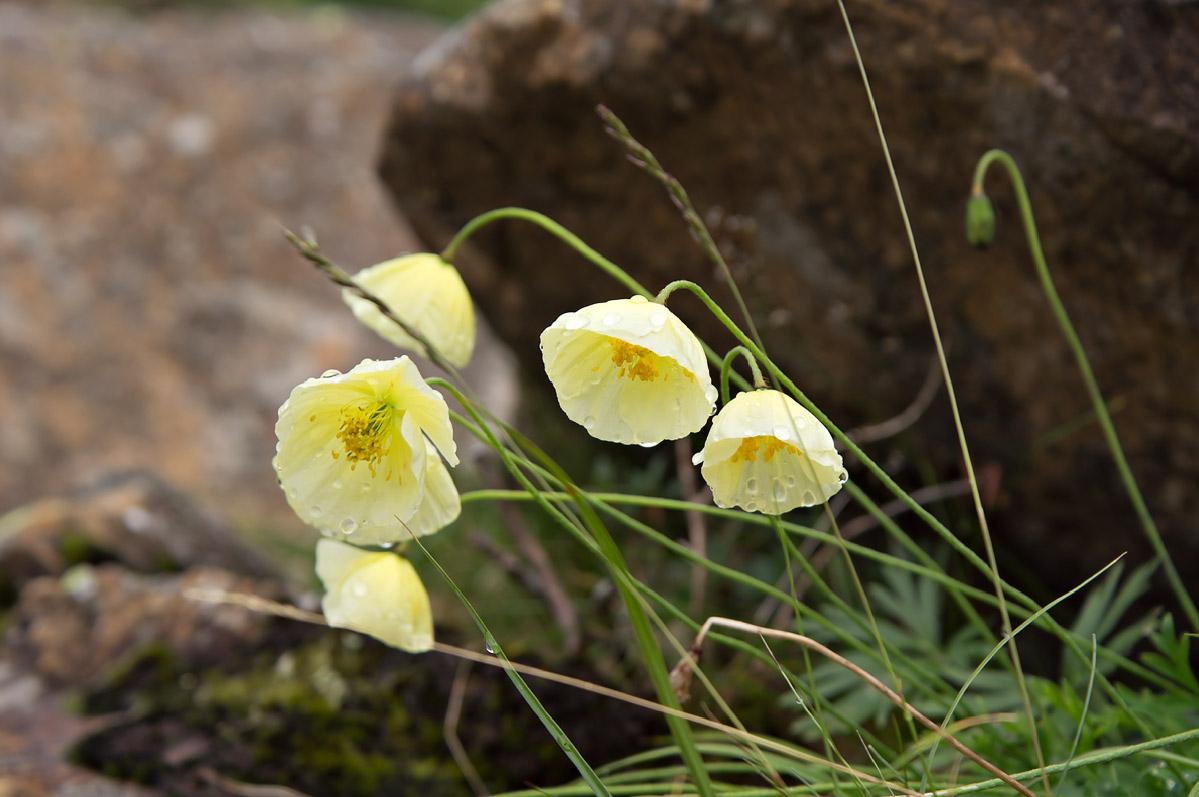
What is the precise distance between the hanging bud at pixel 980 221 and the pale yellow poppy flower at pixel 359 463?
0.64 meters

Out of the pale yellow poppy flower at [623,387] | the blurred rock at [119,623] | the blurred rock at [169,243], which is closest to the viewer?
the pale yellow poppy flower at [623,387]

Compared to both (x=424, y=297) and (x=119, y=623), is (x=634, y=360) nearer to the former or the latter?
(x=424, y=297)

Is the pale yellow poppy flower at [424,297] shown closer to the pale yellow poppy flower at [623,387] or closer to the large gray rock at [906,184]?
the pale yellow poppy flower at [623,387]

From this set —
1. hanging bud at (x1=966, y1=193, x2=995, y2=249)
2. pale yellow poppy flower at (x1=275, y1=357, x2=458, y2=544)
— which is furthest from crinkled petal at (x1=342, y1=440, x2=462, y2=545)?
hanging bud at (x1=966, y1=193, x2=995, y2=249)

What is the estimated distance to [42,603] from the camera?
1.61 metres

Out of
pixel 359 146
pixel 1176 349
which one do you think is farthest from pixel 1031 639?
pixel 359 146

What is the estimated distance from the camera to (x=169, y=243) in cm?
357

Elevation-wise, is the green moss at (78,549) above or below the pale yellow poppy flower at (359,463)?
below

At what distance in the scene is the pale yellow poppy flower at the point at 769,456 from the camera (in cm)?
75

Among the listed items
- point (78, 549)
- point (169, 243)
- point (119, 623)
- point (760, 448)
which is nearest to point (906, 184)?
point (760, 448)

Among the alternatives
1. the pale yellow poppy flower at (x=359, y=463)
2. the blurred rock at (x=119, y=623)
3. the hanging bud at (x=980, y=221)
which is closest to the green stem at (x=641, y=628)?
the pale yellow poppy flower at (x=359, y=463)

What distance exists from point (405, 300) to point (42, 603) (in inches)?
42.1

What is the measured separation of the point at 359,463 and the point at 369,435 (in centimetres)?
3

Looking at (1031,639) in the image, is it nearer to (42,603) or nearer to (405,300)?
(405,300)
